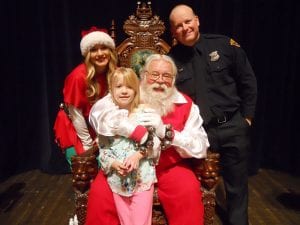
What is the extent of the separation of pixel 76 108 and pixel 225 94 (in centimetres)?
107

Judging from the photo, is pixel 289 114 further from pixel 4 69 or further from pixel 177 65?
pixel 4 69

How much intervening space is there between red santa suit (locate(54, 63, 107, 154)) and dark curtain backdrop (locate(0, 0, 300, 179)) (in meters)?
1.25

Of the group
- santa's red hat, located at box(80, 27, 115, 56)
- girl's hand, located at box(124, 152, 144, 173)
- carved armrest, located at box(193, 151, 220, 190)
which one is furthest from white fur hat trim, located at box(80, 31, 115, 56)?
carved armrest, located at box(193, 151, 220, 190)

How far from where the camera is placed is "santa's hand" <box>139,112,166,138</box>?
2336mm

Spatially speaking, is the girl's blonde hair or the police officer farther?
the police officer

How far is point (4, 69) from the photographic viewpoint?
401 centimetres

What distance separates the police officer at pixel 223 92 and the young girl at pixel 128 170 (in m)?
0.55

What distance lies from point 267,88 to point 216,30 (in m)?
0.88

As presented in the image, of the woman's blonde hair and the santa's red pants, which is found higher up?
the woman's blonde hair

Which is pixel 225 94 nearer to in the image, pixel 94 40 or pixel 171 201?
pixel 171 201

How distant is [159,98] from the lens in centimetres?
248

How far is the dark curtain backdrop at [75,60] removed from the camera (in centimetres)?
385

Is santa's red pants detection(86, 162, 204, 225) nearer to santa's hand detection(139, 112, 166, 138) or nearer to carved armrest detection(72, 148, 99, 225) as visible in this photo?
carved armrest detection(72, 148, 99, 225)

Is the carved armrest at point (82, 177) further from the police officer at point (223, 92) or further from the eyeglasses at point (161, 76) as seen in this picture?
the police officer at point (223, 92)
